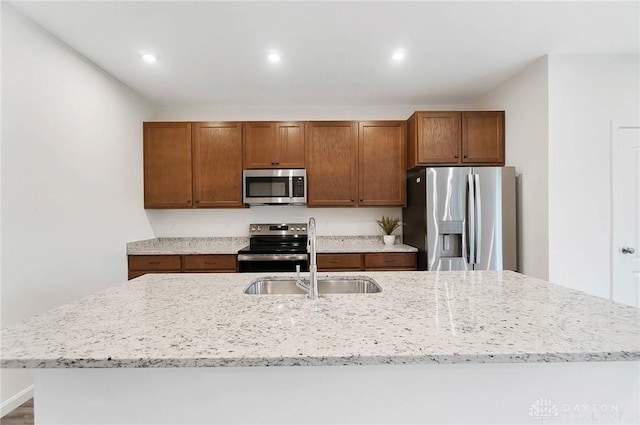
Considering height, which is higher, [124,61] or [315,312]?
[124,61]

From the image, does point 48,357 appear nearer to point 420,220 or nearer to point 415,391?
point 415,391

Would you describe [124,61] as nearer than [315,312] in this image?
No

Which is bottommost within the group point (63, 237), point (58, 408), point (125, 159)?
point (58, 408)

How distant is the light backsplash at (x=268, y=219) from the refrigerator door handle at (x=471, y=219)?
1.01 meters

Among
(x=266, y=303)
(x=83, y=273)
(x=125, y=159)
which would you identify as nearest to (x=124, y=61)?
(x=125, y=159)

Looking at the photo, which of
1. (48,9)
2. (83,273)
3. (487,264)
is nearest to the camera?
(48,9)

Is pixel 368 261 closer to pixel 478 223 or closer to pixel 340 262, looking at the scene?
pixel 340 262

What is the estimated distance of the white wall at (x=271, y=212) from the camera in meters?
3.79

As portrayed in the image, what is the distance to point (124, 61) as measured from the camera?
2.65 m

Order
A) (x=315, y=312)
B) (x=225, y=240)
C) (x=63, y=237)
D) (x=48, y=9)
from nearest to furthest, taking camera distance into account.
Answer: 1. (x=315, y=312)
2. (x=48, y=9)
3. (x=63, y=237)
4. (x=225, y=240)

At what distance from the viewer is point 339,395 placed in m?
0.94

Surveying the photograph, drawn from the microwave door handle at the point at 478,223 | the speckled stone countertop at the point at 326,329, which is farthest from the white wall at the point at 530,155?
the speckled stone countertop at the point at 326,329

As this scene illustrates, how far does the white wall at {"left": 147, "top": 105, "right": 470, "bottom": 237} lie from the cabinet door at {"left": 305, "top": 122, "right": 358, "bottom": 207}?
0.34 meters

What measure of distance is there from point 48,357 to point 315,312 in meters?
0.77
